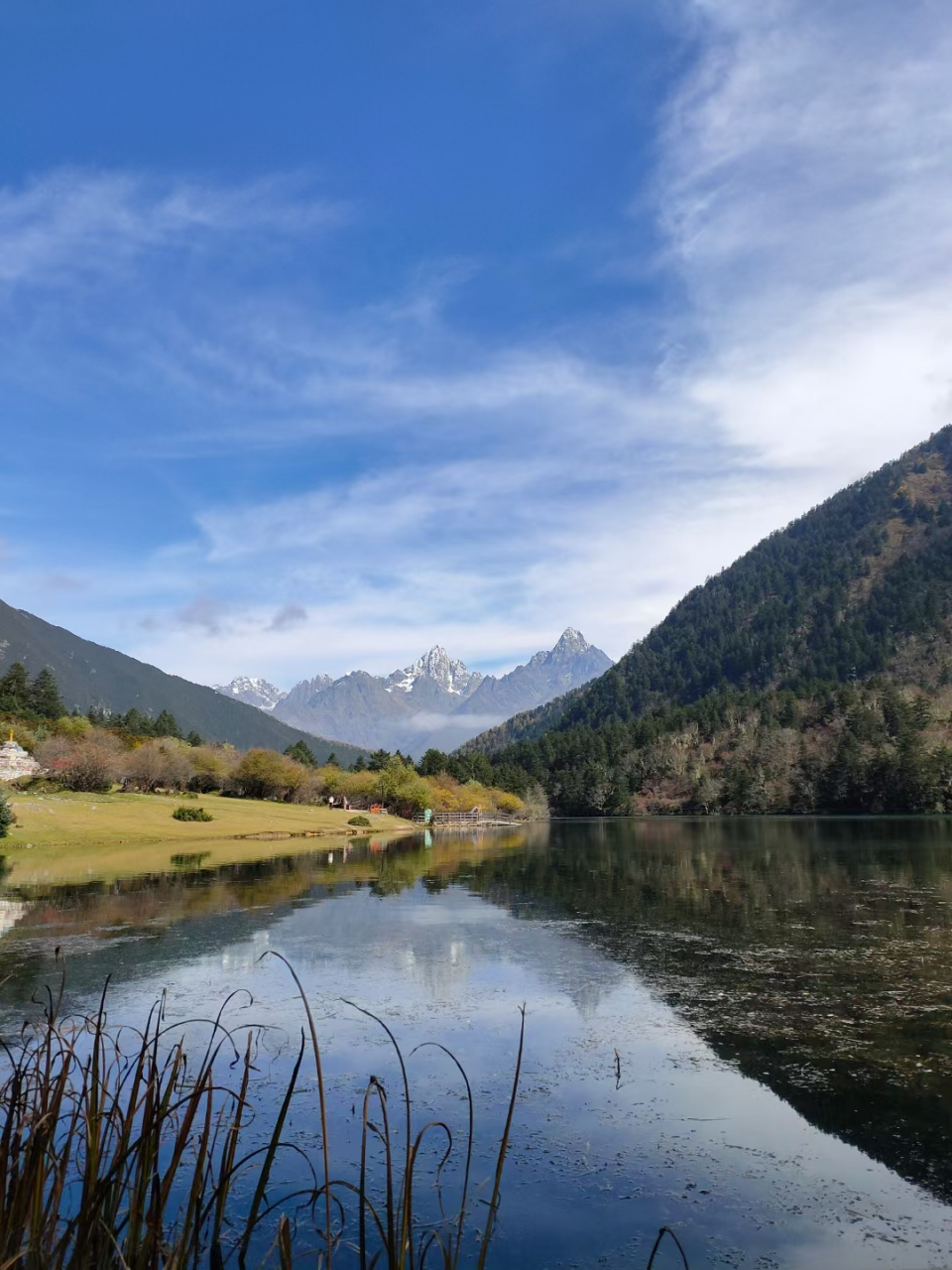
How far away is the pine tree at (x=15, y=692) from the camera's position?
489 ft

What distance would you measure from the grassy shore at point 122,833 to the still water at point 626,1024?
30.8ft

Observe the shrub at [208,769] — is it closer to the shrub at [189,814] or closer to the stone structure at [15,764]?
the stone structure at [15,764]

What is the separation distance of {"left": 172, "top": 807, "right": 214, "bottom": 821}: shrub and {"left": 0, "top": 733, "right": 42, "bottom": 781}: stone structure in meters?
28.0

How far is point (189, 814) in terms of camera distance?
3174 inches

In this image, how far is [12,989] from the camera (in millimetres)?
18734

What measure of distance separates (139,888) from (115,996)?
2205 cm

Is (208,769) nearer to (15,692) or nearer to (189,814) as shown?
(189,814)

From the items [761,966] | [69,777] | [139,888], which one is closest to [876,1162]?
[761,966]

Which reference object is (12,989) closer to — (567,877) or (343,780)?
(567,877)

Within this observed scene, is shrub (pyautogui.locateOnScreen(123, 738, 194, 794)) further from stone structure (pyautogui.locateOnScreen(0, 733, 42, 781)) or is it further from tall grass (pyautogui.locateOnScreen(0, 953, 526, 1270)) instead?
tall grass (pyautogui.locateOnScreen(0, 953, 526, 1270))

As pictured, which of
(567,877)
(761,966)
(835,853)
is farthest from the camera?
(835,853)

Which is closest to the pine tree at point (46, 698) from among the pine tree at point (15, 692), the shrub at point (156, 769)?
the pine tree at point (15, 692)

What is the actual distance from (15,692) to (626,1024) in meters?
170

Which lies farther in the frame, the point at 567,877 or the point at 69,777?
the point at 69,777
